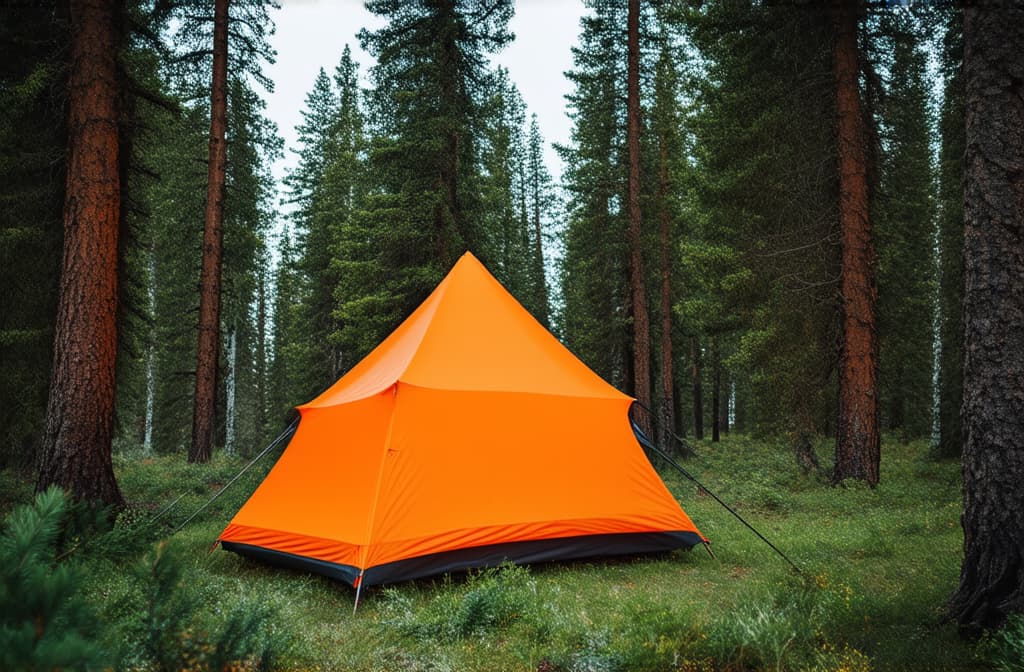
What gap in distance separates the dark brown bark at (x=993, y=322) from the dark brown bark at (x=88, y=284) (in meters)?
7.79

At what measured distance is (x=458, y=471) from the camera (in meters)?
6.40

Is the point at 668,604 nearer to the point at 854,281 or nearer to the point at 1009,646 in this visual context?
the point at 1009,646

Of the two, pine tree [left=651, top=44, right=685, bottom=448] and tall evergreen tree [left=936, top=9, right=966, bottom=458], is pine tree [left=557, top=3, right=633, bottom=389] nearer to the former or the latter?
pine tree [left=651, top=44, right=685, bottom=448]

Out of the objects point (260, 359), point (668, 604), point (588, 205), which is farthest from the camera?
point (260, 359)

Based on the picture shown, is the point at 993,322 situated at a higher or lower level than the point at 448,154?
lower

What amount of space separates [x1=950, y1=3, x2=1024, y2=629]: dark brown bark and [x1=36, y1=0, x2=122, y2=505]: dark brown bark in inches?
307

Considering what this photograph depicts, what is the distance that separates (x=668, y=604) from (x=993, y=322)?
2.88 m

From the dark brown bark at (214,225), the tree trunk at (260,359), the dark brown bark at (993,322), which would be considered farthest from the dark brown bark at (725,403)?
the dark brown bark at (993,322)

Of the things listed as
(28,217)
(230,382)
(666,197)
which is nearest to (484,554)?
(28,217)

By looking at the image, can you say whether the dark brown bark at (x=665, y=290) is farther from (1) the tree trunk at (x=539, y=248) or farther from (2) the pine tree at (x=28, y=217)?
(2) the pine tree at (x=28, y=217)

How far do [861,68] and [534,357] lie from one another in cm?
750

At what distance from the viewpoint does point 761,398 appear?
12141 mm

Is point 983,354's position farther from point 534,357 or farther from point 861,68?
point 861,68

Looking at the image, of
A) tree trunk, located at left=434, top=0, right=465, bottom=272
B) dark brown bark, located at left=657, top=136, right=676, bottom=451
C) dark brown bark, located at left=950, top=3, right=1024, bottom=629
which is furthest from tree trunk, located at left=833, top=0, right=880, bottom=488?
dark brown bark, located at left=657, top=136, right=676, bottom=451
